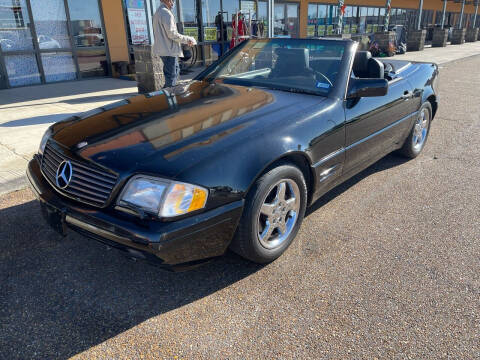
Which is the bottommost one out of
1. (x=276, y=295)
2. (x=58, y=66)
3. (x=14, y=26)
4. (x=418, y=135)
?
(x=276, y=295)

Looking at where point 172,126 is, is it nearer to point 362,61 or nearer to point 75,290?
point 75,290

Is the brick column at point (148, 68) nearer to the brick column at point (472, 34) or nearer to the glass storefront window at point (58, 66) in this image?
the glass storefront window at point (58, 66)

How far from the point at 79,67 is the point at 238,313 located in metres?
10.2

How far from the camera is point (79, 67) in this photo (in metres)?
10.5

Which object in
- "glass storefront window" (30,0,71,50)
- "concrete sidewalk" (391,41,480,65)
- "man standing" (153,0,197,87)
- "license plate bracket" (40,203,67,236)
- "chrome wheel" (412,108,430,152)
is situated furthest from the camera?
"concrete sidewalk" (391,41,480,65)

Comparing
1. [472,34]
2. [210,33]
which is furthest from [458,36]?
[210,33]

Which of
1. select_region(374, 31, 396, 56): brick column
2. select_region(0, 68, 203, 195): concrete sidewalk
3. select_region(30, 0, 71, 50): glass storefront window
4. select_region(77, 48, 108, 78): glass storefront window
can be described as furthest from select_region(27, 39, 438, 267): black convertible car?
select_region(374, 31, 396, 56): brick column

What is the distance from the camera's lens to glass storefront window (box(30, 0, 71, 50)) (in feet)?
31.0

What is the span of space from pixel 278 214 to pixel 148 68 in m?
6.28

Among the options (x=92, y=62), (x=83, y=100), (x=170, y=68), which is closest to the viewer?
(x=170, y=68)

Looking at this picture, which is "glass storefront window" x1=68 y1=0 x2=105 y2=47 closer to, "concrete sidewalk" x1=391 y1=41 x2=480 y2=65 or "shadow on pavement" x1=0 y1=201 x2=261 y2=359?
"shadow on pavement" x1=0 y1=201 x2=261 y2=359

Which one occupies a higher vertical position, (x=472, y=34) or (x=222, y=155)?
(x=222, y=155)

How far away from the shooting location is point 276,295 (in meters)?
2.35

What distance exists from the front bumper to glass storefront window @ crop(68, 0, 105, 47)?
369 inches
